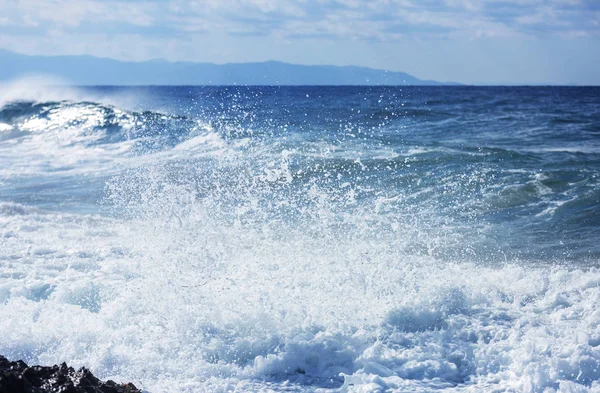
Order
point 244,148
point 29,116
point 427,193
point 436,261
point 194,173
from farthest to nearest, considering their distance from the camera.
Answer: point 29,116 < point 244,148 < point 194,173 < point 427,193 < point 436,261

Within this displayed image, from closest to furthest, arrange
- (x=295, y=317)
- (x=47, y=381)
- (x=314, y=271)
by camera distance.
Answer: (x=47, y=381), (x=295, y=317), (x=314, y=271)

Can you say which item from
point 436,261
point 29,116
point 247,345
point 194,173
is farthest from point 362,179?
point 29,116

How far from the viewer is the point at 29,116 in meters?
26.3

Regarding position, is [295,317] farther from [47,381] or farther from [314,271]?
[47,381]

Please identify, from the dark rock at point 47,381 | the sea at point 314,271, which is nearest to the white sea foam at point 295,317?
the sea at point 314,271

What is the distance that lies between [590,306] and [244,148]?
11.7 metres

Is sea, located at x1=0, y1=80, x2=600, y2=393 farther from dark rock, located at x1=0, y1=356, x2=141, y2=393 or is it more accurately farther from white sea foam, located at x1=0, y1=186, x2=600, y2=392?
dark rock, located at x1=0, y1=356, x2=141, y2=393

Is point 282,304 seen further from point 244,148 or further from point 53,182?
point 244,148

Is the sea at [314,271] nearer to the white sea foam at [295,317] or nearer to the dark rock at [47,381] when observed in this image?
the white sea foam at [295,317]

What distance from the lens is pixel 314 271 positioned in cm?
704

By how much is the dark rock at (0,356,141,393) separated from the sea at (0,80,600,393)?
0.66 metres

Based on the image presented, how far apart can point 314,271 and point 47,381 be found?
3.41m

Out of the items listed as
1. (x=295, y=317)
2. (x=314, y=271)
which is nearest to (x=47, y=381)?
(x=295, y=317)

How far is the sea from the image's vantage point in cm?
520
